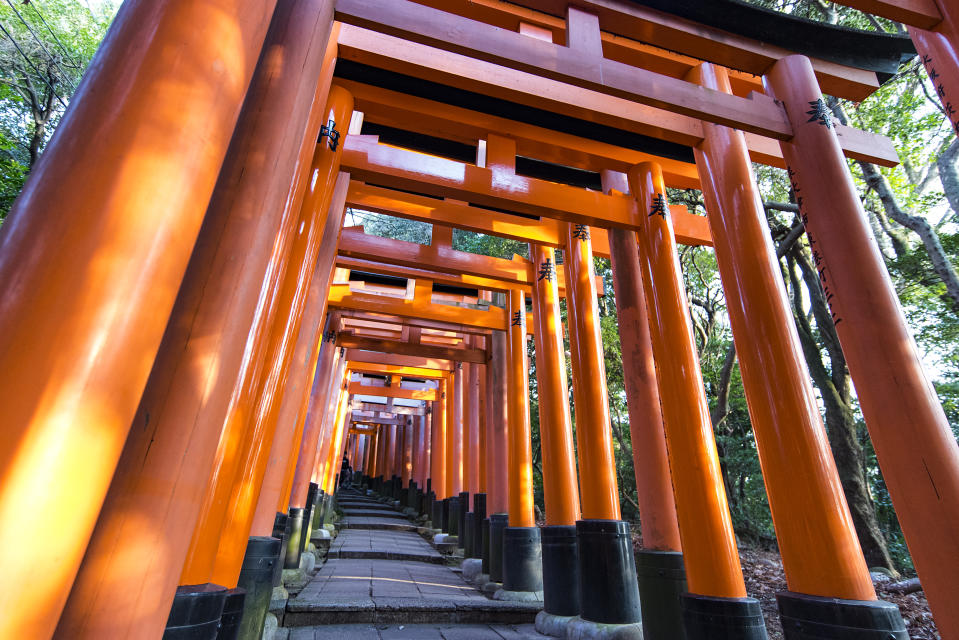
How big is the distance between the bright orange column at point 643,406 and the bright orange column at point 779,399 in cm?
121

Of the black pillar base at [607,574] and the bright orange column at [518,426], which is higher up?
the bright orange column at [518,426]

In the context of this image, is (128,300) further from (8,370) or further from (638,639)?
(638,639)

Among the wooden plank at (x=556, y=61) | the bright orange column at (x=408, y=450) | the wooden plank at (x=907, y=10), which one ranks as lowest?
the bright orange column at (x=408, y=450)

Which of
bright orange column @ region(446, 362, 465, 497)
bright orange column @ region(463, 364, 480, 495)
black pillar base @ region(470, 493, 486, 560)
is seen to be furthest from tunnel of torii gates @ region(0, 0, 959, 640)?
bright orange column @ region(446, 362, 465, 497)

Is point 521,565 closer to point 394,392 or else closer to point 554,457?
point 554,457

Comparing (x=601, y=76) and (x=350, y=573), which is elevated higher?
(x=601, y=76)

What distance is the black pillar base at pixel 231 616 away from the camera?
2.44m

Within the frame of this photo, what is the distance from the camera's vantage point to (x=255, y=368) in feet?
8.26

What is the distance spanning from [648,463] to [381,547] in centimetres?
688

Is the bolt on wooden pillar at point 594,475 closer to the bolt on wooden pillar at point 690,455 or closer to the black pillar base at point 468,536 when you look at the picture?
the bolt on wooden pillar at point 690,455

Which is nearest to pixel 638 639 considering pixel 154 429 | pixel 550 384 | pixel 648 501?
pixel 648 501

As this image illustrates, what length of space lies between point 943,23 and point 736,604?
386 centimetres

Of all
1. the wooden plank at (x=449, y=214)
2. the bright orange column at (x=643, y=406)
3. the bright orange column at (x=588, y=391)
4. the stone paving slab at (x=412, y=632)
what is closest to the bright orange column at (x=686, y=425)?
the bright orange column at (x=643, y=406)

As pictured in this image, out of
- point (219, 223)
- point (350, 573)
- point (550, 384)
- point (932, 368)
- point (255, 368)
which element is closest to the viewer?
point (219, 223)
